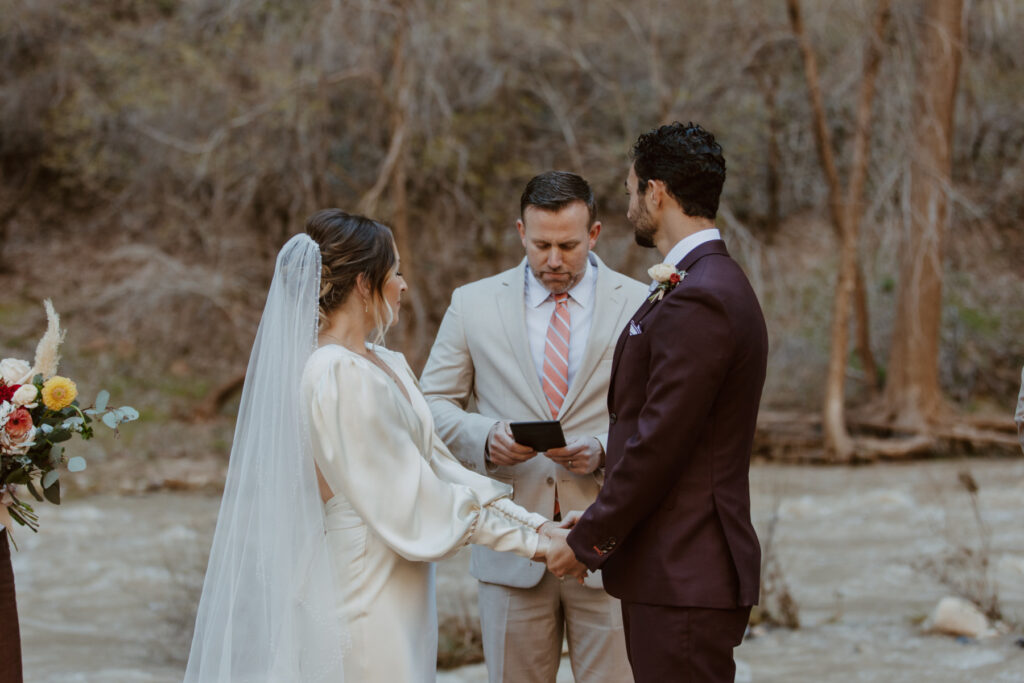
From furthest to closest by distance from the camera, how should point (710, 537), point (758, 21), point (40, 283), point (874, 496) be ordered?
1. point (40, 283)
2. point (758, 21)
3. point (874, 496)
4. point (710, 537)

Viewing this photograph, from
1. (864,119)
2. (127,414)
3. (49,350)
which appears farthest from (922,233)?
(49,350)

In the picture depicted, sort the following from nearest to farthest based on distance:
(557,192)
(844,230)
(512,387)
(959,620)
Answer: (557,192) → (512,387) → (959,620) → (844,230)

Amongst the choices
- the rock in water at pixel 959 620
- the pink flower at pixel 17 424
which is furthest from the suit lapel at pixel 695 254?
the rock in water at pixel 959 620

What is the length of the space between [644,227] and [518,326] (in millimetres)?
787

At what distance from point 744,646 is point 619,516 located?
3.68m

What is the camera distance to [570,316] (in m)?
3.50

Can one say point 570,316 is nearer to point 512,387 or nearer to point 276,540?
point 512,387

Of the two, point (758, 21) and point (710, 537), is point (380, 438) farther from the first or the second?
point (758, 21)

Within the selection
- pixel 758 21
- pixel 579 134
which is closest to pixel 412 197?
pixel 579 134

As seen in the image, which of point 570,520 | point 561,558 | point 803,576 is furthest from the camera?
point 803,576

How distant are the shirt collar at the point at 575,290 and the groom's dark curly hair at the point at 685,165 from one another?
2.66 feet

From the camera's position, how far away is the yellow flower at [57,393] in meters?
2.81

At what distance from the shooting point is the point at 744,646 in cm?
592

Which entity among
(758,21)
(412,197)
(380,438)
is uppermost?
(758,21)
